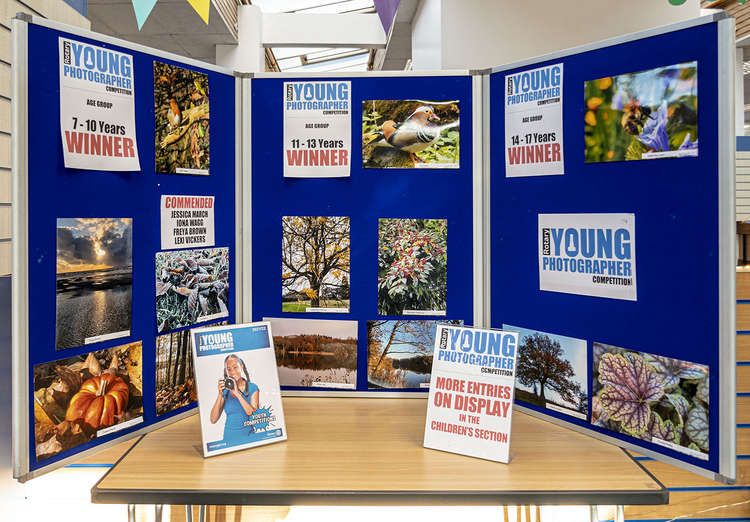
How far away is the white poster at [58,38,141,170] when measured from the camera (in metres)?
1.17

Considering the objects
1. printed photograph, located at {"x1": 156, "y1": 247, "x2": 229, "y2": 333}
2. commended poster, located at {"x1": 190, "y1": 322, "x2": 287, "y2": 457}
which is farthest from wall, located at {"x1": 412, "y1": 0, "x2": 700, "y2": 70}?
commended poster, located at {"x1": 190, "y1": 322, "x2": 287, "y2": 457}

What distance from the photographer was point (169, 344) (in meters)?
1.40

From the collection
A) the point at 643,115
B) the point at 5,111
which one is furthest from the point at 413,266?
the point at 5,111

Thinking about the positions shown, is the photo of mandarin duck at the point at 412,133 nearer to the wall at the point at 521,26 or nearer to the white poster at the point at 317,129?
the white poster at the point at 317,129

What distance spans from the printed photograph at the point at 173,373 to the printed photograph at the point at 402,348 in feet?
1.76

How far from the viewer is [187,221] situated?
144 centimetres

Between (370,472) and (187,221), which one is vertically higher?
(187,221)

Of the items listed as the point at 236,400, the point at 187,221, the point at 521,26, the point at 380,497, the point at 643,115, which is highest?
the point at 521,26

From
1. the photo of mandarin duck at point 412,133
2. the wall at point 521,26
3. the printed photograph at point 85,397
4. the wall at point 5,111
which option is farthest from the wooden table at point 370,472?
the wall at point 521,26

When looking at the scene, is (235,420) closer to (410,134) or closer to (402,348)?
(402,348)

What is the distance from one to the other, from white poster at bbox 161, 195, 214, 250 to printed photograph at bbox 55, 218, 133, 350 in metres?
0.10

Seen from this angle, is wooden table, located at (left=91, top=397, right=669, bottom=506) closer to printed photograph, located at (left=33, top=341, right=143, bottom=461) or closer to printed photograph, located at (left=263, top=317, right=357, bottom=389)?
printed photograph, located at (left=33, top=341, right=143, bottom=461)

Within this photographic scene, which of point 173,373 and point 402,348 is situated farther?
point 402,348

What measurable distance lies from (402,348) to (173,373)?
2.21 feet
